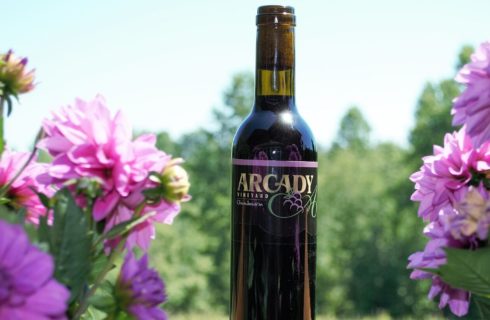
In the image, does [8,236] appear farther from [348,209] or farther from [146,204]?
[348,209]

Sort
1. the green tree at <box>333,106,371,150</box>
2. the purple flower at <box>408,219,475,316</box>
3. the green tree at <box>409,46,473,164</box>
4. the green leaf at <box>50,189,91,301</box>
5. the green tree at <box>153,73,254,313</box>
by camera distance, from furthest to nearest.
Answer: the green tree at <box>333,106,371,150</box>, the green tree at <box>153,73,254,313</box>, the green tree at <box>409,46,473,164</box>, the purple flower at <box>408,219,475,316</box>, the green leaf at <box>50,189,91,301</box>

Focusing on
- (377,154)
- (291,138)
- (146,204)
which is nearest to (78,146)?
(146,204)

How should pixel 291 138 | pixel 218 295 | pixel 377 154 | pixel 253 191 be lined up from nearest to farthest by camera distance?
pixel 253 191 → pixel 291 138 → pixel 218 295 → pixel 377 154

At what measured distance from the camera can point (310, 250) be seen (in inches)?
59.8

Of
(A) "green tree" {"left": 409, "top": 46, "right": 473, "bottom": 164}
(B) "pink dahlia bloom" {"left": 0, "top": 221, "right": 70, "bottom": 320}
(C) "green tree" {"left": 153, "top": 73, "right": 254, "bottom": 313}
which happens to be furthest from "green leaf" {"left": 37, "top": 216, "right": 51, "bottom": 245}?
(C) "green tree" {"left": 153, "top": 73, "right": 254, "bottom": 313}

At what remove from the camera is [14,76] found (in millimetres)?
979

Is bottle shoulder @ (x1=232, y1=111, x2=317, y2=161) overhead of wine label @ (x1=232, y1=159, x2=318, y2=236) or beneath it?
overhead

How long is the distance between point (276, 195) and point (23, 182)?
53cm

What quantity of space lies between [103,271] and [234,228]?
693 mm

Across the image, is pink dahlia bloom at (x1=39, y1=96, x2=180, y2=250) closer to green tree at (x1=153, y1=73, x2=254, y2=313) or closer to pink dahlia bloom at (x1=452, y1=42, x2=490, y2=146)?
pink dahlia bloom at (x1=452, y1=42, x2=490, y2=146)

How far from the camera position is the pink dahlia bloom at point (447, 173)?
1083 mm

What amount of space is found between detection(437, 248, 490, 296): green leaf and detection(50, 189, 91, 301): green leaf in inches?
15.0

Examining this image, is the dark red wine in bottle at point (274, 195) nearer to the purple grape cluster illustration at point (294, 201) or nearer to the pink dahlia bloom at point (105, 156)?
the purple grape cluster illustration at point (294, 201)

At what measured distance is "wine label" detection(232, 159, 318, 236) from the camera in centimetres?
141
